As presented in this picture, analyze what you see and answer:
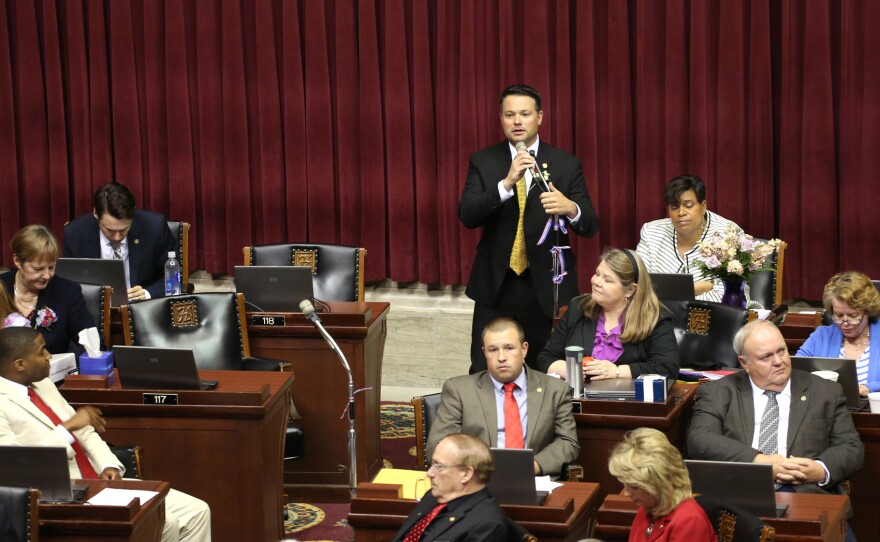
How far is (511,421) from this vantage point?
16.6ft

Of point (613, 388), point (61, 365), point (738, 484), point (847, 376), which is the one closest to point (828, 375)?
point (847, 376)

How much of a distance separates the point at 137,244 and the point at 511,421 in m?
3.15

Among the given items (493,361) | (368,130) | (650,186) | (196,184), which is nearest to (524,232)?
(493,361)

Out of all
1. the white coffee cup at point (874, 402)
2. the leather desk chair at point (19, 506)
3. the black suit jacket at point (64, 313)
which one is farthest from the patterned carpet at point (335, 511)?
the white coffee cup at point (874, 402)

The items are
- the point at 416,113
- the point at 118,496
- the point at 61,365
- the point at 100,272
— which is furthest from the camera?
the point at 416,113

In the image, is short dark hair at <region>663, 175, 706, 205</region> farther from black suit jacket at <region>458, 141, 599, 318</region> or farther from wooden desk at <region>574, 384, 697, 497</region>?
wooden desk at <region>574, 384, 697, 497</region>

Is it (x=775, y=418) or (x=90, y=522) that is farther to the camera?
(x=775, y=418)

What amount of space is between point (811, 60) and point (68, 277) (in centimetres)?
438

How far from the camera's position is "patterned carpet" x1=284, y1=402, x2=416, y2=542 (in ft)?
19.1

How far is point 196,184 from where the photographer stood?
9.13 meters

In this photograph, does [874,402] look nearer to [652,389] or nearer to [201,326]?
[652,389]

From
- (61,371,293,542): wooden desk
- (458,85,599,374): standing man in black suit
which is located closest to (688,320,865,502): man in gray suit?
(458,85,599,374): standing man in black suit

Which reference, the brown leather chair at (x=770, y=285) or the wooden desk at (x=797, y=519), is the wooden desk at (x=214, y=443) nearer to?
the wooden desk at (x=797, y=519)

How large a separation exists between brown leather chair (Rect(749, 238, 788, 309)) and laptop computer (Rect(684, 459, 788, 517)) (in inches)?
118
